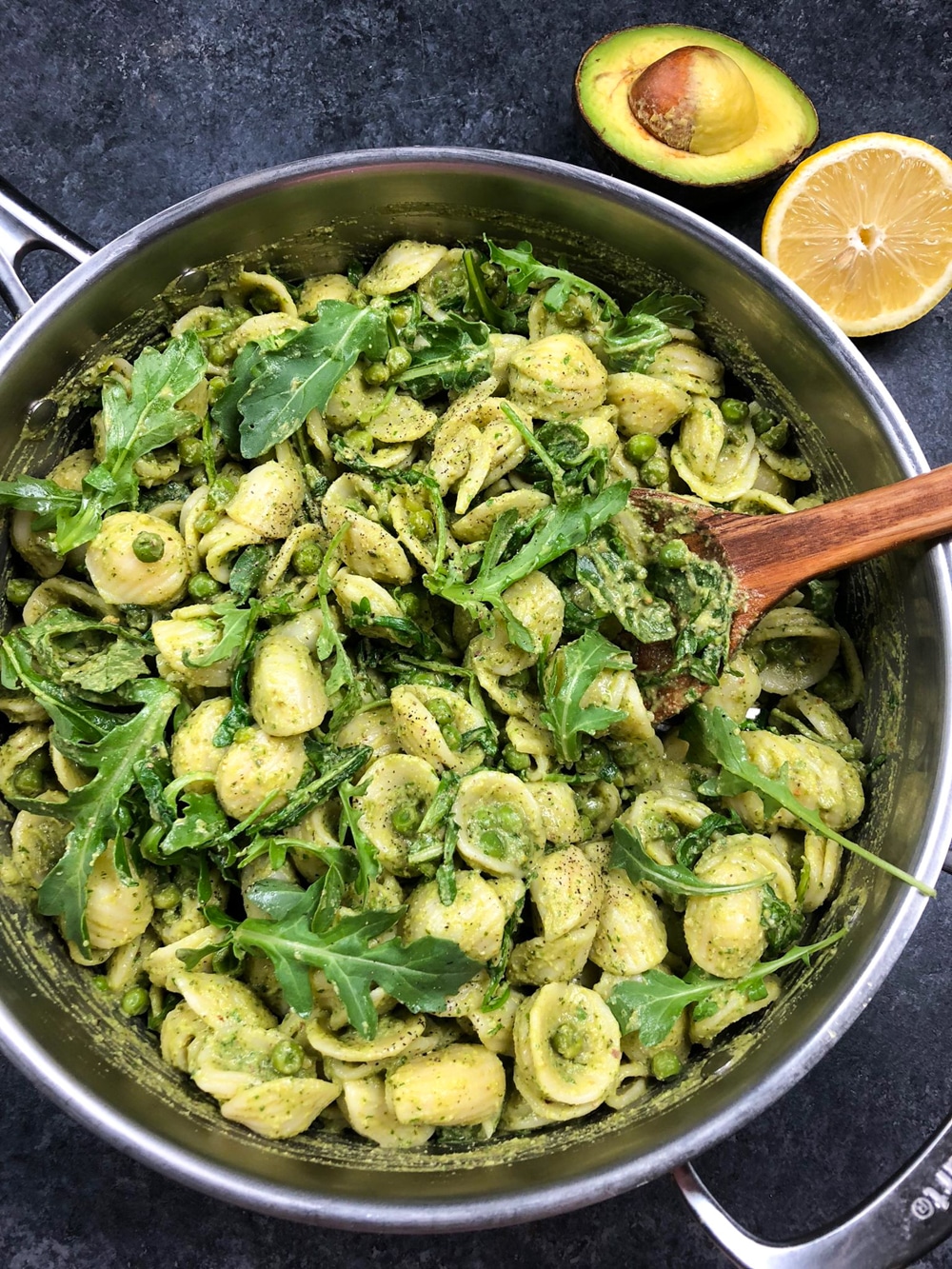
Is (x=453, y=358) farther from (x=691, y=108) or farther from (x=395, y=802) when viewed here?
(x=395, y=802)

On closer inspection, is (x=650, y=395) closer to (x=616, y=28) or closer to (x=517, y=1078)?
(x=616, y=28)

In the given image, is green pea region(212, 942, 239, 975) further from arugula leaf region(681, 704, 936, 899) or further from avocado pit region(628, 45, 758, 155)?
avocado pit region(628, 45, 758, 155)

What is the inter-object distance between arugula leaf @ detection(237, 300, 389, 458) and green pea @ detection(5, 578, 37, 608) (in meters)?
0.86

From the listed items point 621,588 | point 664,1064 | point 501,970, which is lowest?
point 664,1064

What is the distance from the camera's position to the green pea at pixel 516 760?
3008mm

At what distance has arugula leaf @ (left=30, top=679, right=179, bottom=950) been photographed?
2.81 meters

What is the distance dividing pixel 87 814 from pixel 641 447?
206 centimetres

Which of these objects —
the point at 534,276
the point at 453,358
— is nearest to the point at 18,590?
the point at 453,358

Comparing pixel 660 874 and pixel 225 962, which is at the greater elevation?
pixel 660 874

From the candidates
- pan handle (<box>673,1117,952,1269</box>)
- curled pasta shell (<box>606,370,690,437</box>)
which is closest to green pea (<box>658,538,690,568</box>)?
curled pasta shell (<box>606,370,690,437</box>)

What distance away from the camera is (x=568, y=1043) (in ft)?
9.19

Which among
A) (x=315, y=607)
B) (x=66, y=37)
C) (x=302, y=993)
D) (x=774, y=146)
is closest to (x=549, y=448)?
A: (x=315, y=607)

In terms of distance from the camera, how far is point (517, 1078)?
284 centimetres

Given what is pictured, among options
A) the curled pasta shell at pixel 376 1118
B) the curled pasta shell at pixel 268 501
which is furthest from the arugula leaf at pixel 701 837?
the curled pasta shell at pixel 268 501
